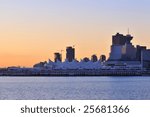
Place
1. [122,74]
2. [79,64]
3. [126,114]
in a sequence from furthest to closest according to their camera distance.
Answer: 1. [79,64]
2. [122,74]
3. [126,114]

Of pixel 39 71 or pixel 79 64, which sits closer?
pixel 39 71

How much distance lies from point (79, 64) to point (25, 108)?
167017mm

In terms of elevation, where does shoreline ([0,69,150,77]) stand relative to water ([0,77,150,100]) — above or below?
above

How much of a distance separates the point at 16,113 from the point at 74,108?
2.18 m

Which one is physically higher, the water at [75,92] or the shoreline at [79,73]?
the shoreline at [79,73]

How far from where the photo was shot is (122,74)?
172875 millimetres

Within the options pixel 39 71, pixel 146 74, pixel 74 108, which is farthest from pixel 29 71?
pixel 74 108

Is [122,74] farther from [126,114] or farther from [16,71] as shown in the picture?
[126,114]

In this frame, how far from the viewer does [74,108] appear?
845 inches

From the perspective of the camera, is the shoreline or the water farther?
the shoreline

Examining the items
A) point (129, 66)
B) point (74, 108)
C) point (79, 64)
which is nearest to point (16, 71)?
point (79, 64)

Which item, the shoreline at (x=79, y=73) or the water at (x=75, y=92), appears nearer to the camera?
the water at (x=75, y=92)

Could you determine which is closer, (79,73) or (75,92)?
(75,92)

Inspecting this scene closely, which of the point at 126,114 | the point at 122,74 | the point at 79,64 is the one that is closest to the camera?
the point at 126,114
